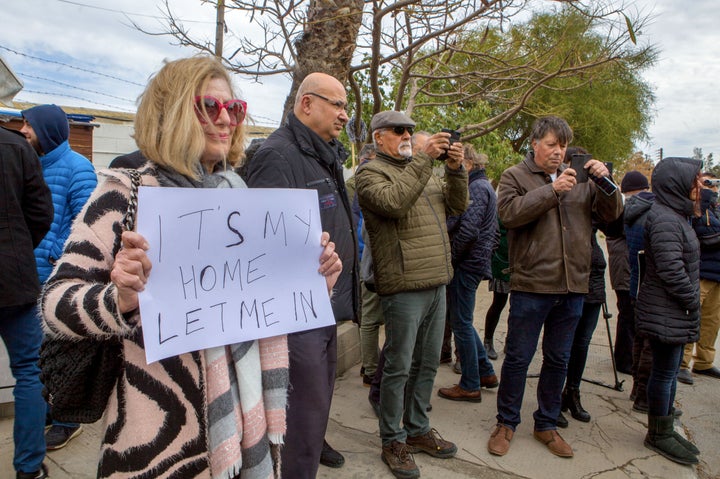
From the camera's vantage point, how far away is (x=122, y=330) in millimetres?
1166

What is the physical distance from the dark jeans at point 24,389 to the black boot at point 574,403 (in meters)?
3.40

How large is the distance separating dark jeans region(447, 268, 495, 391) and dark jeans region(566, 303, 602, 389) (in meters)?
0.70

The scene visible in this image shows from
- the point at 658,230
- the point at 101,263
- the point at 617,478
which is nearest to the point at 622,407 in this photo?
the point at 617,478

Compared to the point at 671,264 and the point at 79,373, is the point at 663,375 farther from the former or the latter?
the point at 79,373

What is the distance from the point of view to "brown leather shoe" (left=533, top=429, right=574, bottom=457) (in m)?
3.15

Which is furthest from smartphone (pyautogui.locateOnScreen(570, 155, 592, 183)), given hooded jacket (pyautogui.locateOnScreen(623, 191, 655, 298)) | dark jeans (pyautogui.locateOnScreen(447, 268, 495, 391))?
hooded jacket (pyautogui.locateOnScreen(623, 191, 655, 298))

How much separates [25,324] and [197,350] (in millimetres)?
1774

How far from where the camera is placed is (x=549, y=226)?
3092mm

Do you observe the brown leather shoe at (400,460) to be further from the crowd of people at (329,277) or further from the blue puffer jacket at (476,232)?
the blue puffer jacket at (476,232)

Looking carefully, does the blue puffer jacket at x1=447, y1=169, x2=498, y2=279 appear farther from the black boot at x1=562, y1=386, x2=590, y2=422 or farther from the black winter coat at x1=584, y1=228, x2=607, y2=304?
the black boot at x1=562, y1=386, x2=590, y2=422

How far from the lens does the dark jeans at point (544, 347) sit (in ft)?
10.2

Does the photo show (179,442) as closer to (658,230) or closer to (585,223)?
(585,223)

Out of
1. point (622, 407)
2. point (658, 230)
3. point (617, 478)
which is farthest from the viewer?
point (622, 407)

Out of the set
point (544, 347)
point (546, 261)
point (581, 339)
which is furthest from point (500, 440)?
point (546, 261)
